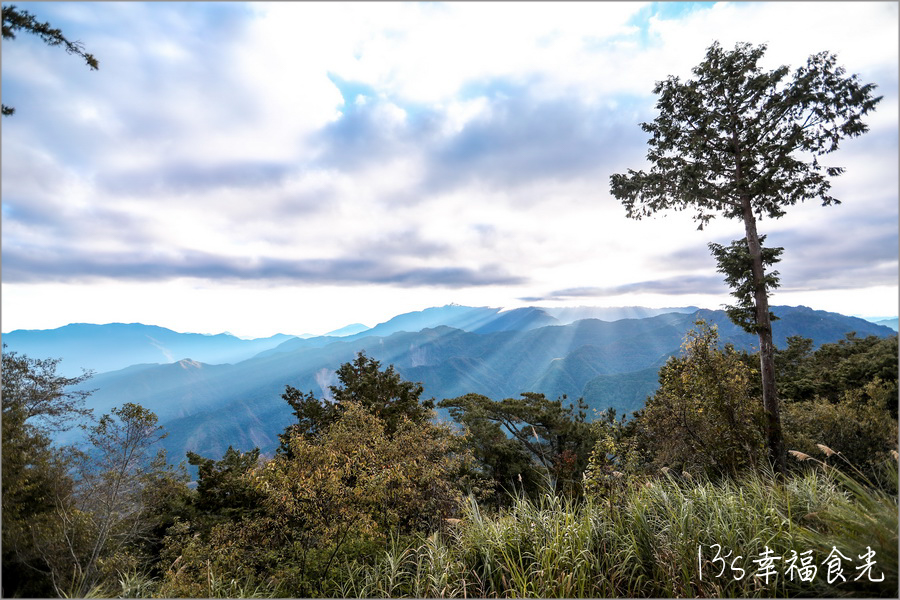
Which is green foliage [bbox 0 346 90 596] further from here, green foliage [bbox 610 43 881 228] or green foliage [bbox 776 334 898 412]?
green foliage [bbox 776 334 898 412]

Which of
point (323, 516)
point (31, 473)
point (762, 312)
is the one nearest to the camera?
point (323, 516)

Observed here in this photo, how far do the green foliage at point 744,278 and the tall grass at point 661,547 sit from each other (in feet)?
23.0

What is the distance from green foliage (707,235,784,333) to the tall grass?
7012 millimetres

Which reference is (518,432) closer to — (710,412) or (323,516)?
(710,412)

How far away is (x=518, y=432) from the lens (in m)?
29.6

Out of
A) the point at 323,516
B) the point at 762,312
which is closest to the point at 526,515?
the point at 323,516

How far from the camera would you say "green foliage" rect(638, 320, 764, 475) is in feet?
22.9

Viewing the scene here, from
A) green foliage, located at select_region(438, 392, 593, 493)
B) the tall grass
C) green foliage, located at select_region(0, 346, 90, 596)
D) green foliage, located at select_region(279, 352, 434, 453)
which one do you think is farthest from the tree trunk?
green foliage, located at select_region(438, 392, 593, 493)

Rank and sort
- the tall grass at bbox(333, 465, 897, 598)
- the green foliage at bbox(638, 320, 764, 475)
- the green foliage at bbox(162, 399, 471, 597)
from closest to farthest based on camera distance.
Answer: the tall grass at bbox(333, 465, 897, 598) < the green foliage at bbox(162, 399, 471, 597) < the green foliage at bbox(638, 320, 764, 475)

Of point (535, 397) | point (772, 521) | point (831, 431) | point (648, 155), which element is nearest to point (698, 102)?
point (648, 155)

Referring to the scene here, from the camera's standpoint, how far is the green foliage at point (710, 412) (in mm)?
6988

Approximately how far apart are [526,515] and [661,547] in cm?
131

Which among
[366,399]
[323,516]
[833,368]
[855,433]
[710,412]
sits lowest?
[366,399]

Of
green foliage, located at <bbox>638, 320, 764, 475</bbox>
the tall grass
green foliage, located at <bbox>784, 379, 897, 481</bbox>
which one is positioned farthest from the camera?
green foliage, located at <bbox>638, 320, 764, 475</bbox>
